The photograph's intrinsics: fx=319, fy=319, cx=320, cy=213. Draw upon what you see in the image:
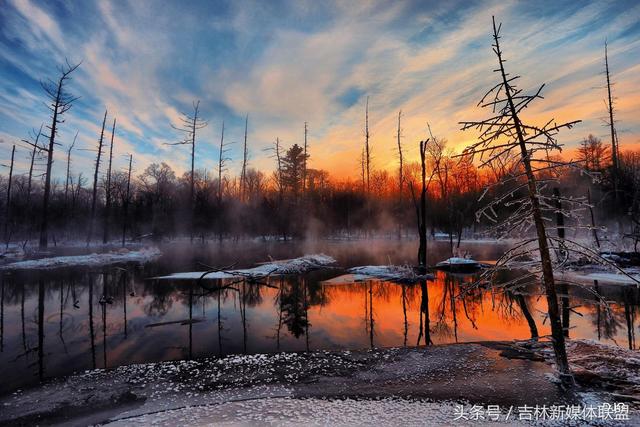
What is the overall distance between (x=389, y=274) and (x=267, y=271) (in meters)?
6.94

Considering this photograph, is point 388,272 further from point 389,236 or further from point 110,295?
point 389,236

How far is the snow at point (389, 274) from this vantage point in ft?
56.0

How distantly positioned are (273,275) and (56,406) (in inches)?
532

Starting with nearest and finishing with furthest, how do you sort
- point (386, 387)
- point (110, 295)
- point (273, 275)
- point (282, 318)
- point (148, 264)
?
point (386, 387) → point (282, 318) → point (110, 295) → point (273, 275) → point (148, 264)

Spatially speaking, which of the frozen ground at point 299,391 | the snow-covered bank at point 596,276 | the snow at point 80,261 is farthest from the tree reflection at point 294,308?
the snow at point 80,261

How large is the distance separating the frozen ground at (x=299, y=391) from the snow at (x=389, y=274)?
10.0 m

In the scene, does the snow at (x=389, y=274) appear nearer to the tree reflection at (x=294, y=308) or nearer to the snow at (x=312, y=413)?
the tree reflection at (x=294, y=308)

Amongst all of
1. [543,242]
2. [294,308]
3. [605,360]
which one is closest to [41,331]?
[294,308]

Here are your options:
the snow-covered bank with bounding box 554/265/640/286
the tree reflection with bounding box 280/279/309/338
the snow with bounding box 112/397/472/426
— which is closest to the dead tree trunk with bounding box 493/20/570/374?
the snow with bounding box 112/397/472/426

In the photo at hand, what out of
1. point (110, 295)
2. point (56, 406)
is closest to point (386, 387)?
point (56, 406)

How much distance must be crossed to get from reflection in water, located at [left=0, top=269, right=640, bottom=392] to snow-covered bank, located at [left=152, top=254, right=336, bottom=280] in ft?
3.59

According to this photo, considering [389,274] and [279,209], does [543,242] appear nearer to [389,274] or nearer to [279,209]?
[389,274]

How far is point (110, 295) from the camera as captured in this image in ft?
45.0

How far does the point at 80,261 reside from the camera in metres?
22.8
